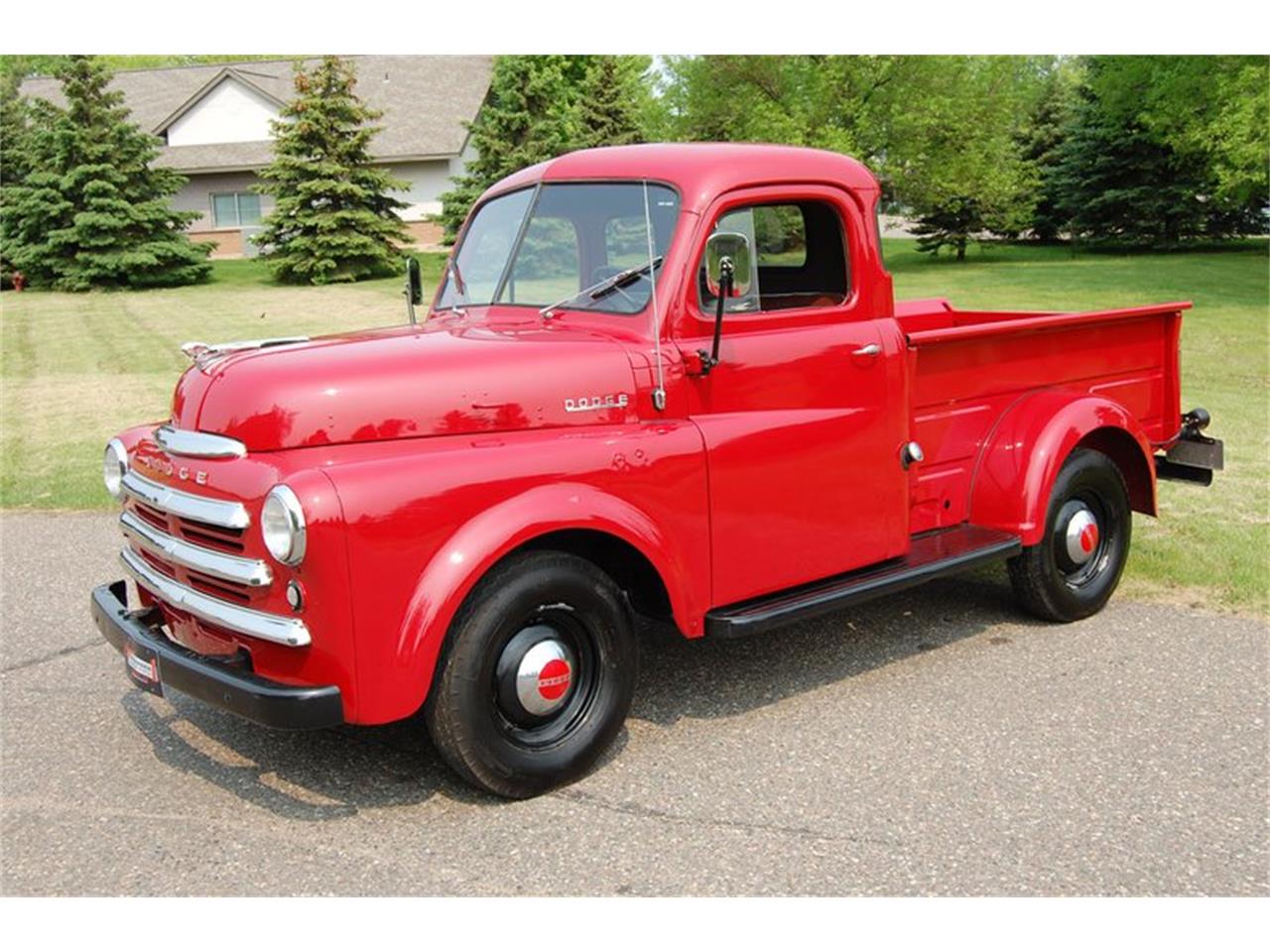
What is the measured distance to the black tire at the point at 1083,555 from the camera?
5.58 metres

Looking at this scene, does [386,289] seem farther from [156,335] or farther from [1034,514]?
[1034,514]

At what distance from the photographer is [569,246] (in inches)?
188

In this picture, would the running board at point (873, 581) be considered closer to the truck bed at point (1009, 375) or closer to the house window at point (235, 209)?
the truck bed at point (1009, 375)

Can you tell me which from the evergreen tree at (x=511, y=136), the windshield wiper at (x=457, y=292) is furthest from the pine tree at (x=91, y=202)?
the windshield wiper at (x=457, y=292)

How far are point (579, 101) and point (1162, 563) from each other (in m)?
26.8

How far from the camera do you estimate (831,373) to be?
4.80 metres

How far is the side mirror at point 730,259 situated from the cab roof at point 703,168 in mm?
149

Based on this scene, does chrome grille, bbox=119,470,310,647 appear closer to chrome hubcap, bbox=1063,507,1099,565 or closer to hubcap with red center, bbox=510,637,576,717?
hubcap with red center, bbox=510,637,576,717

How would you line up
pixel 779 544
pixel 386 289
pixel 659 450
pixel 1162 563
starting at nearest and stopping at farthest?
pixel 659 450
pixel 779 544
pixel 1162 563
pixel 386 289

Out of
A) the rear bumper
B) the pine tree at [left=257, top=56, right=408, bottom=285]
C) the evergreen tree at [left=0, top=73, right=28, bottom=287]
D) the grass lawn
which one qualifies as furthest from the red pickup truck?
the evergreen tree at [left=0, top=73, right=28, bottom=287]

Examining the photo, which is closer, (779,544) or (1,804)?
(1,804)

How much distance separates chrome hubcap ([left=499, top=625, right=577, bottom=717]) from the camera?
12.8 ft

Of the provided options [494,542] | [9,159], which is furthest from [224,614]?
[9,159]

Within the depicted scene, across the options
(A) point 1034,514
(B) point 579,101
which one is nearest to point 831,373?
(A) point 1034,514
